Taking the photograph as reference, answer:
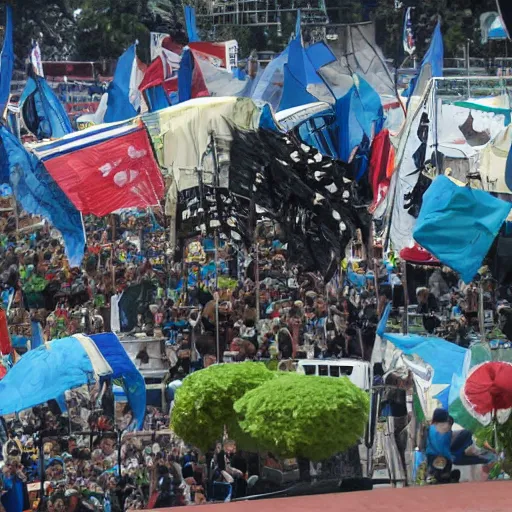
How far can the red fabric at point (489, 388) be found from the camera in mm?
10531

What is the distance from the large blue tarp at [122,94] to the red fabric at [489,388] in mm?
6433

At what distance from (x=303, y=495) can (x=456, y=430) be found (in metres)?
1.66

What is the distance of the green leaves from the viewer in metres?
9.26

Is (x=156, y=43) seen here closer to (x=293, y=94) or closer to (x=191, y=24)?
(x=191, y=24)

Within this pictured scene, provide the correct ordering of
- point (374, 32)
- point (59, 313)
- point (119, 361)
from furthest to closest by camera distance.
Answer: point (374, 32) < point (59, 313) < point (119, 361)

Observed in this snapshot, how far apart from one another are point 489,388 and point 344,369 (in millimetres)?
1539

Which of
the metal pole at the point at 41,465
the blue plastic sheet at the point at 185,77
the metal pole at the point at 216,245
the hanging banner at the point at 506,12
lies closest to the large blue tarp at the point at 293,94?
the blue plastic sheet at the point at 185,77

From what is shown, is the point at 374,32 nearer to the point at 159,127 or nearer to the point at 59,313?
the point at 159,127

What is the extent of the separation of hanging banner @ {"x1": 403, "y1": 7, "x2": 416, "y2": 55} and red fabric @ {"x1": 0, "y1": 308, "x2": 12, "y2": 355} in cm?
931

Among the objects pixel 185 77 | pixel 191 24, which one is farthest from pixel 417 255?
pixel 191 24

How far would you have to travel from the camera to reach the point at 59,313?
38.8 ft

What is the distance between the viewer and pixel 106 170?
11680mm

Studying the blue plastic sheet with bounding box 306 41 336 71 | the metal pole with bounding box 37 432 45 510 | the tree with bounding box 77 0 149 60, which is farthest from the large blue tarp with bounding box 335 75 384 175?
the tree with bounding box 77 0 149 60

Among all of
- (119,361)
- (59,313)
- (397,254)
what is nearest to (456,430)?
(397,254)
